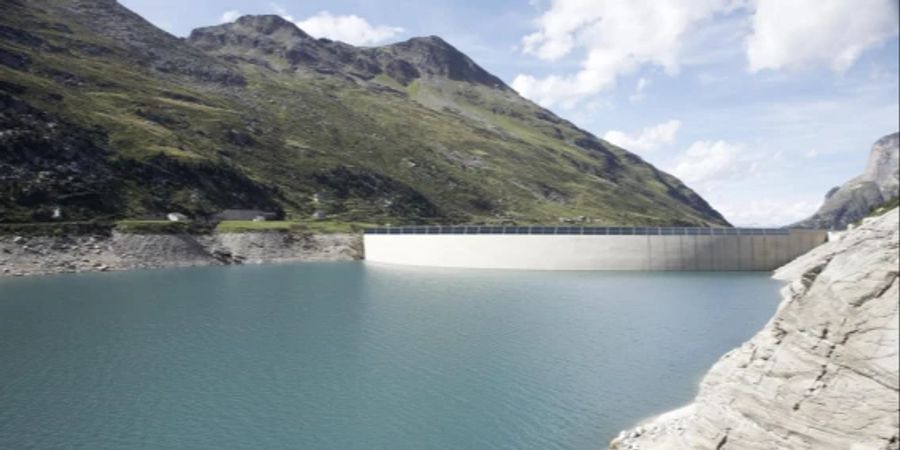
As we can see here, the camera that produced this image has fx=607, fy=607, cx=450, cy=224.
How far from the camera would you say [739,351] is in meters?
20.1

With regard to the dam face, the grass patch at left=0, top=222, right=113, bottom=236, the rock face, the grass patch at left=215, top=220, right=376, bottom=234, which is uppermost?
the grass patch at left=215, top=220, right=376, bottom=234

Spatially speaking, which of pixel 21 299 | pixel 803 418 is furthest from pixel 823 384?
pixel 21 299

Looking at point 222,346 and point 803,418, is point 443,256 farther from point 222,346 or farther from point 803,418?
point 803,418

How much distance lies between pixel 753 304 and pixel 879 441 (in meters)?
46.6

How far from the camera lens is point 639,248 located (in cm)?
9000

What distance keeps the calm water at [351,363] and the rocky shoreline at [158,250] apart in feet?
53.2

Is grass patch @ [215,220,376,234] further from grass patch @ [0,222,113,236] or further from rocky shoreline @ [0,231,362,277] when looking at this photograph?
grass patch @ [0,222,113,236]

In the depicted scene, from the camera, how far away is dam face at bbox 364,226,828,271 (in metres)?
90.1

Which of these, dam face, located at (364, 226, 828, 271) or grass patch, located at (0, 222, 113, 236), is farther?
dam face, located at (364, 226, 828, 271)

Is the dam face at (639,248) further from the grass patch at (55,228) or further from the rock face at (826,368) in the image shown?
the rock face at (826,368)

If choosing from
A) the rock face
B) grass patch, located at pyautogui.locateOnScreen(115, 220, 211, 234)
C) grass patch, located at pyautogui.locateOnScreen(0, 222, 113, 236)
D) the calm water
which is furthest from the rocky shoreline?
the rock face

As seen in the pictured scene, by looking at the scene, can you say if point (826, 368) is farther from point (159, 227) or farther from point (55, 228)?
point (159, 227)

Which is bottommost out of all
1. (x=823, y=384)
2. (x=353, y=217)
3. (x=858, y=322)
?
(x=823, y=384)

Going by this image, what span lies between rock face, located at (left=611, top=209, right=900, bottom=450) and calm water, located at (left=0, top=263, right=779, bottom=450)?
618 centimetres
